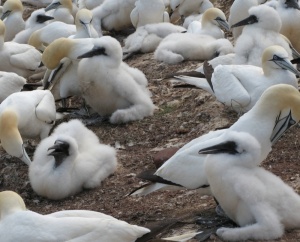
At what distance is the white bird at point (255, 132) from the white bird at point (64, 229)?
0.87 meters

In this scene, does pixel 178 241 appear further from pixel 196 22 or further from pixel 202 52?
pixel 196 22

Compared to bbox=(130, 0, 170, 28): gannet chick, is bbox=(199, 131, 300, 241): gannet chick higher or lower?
higher

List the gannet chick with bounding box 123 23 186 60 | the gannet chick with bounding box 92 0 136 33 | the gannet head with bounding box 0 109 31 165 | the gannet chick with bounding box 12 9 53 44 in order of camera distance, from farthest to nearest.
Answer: the gannet chick with bounding box 92 0 136 33, the gannet chick with bounding box 12 9 53 44, the gannet chick with bounding box 123 23 186 60, the gannet head with bounding box 0 109 31 165

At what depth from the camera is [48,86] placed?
10133 mm

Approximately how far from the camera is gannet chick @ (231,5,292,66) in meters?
9.38

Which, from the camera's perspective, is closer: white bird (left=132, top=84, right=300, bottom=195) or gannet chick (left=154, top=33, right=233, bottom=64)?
white bird (left=132, top=84, right=300, bottom=195)

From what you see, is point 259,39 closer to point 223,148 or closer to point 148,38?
point 148,38

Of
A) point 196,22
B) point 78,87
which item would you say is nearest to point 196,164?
point 78,87

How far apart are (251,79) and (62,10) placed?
5860mm

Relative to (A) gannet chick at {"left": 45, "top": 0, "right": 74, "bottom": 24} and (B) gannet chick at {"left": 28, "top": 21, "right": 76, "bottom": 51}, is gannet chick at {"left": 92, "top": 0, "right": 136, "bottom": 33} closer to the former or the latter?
(A) gannet chick at {"left": 45, "top": 0, "right": 74, "bottom": 24}

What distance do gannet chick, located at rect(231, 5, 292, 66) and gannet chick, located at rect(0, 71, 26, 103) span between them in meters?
2.32

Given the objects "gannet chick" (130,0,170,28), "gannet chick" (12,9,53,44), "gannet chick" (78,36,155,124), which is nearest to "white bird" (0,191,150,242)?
"gannet chick" (78,36,155,124)

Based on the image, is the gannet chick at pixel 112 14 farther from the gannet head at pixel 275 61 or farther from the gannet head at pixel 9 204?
the gannet head at pixel 9 204

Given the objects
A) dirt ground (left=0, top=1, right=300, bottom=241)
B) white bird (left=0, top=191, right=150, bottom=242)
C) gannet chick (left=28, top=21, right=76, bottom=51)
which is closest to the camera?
white bird (left=0, top=191, right=150, bottom=242)
